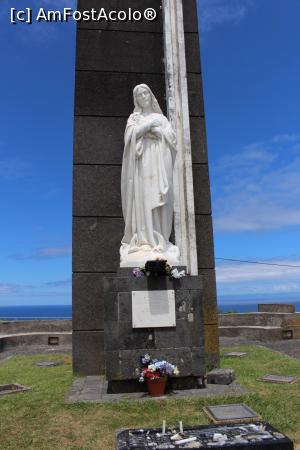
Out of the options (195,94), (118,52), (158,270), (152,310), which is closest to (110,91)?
(118,52)

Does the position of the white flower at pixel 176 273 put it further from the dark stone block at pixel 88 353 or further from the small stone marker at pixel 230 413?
the dark stone block at pixel 88 353

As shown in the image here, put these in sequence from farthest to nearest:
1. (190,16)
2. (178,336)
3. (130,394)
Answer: (190,16)
(178,336)
(130,394)

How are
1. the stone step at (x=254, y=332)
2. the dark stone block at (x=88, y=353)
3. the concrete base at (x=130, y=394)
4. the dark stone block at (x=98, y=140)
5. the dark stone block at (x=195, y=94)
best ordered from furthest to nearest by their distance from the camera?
the stone step at (x=254, y=332) < the dark stone block at (x=195, y=94) < the dark stone block at (x=98, y=140) < the dark stone block at (x=88, y=353) < the concrete base at (x=130, y=394)

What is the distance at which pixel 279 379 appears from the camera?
702 centimetres

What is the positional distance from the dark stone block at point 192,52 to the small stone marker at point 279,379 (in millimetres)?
6188

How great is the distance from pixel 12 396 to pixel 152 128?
462cm

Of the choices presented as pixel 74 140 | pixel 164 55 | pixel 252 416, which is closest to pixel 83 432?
pixel 252 416

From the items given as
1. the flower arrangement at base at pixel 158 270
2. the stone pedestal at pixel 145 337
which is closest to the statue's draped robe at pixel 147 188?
the flower arrangement at base at pixel 158 270

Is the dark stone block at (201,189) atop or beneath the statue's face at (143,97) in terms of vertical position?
beneath

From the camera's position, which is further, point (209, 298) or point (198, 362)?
point (209, 298)

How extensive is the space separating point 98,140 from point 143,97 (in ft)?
5.72

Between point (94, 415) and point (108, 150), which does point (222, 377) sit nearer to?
point (94, 415)

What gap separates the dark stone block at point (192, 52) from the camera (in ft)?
31.0

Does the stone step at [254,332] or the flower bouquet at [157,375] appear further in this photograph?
the stone step at [254,332]
